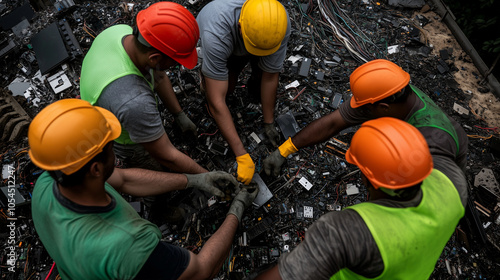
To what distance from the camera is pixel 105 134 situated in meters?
1.64

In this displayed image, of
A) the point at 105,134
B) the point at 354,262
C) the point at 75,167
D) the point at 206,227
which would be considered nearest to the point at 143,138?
the point at 105,134

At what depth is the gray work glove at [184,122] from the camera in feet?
11.2

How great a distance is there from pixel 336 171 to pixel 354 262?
1.96 m

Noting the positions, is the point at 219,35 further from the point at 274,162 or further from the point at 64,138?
the point at 64,138

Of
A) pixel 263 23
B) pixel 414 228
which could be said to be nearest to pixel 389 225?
pixel 414 228

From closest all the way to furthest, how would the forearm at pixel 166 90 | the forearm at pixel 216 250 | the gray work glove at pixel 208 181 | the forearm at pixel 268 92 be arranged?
1. the forearm at pixel 216 250
2. the gray work glove at pixel 208 181
3. the forearm at pixel 166 90
4. the forearm at pixel 268 92

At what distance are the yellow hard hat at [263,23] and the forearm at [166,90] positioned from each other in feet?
3.02

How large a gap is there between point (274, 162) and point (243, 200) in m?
0.65

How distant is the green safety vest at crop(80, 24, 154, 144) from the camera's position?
2125 mm

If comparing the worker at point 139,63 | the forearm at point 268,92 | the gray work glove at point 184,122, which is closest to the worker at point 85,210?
the worker at point 139,63

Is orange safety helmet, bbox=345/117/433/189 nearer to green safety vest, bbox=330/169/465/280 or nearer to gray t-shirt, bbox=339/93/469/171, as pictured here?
green safety vest, bbox=330/169/465/280

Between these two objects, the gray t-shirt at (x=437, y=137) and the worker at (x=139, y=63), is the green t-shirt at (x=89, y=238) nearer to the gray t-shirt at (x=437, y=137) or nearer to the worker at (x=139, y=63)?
the worker at (x=139, y=63)

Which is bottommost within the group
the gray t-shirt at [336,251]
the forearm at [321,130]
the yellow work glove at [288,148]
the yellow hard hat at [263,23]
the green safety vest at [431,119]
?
the yellow work glove at [288,148]

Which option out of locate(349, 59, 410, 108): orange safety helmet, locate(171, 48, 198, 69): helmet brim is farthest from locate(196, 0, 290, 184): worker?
locate(349, 59, 410, 108): orange safety helmet
